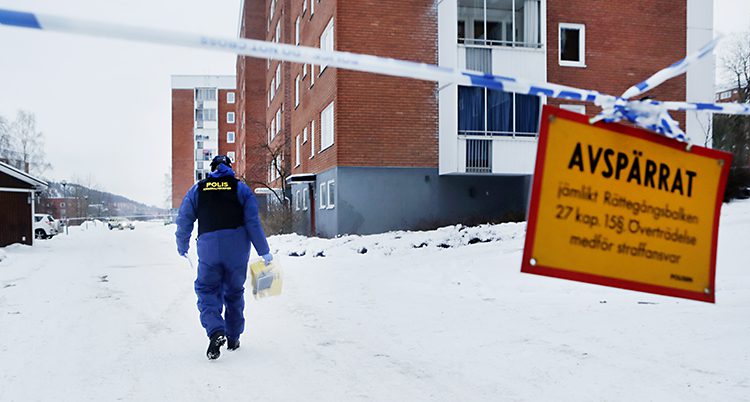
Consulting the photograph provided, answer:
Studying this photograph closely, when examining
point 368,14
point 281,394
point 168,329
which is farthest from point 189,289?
point 368,14

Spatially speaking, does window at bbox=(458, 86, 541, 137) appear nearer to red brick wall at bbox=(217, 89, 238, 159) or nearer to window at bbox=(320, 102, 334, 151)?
window at bbox=(320, 102, 334, 151)

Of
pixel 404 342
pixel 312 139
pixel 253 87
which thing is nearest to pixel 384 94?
pixel 312 139

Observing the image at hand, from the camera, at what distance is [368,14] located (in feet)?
70.5

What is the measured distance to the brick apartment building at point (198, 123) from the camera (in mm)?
95750

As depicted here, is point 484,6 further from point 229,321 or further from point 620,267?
point 620,267

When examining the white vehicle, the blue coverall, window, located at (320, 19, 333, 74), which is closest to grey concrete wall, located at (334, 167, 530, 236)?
window, located at (320, 19, 333, 74)

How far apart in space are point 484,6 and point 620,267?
63.1ft

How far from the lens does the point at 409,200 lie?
71.8ft

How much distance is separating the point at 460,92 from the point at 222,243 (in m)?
15.9

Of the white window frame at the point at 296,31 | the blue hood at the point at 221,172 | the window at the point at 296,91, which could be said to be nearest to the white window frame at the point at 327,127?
the window at the point at 296,91

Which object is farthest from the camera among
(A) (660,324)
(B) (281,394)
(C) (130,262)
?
(C) (130,262)

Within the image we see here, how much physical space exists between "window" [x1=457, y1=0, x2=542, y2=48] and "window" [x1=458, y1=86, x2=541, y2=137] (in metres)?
1.79

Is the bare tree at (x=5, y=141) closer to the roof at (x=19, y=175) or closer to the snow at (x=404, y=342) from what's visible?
the roof at (x=19, y=175)

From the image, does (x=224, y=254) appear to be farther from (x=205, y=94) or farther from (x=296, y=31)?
(x=205, y=94)
